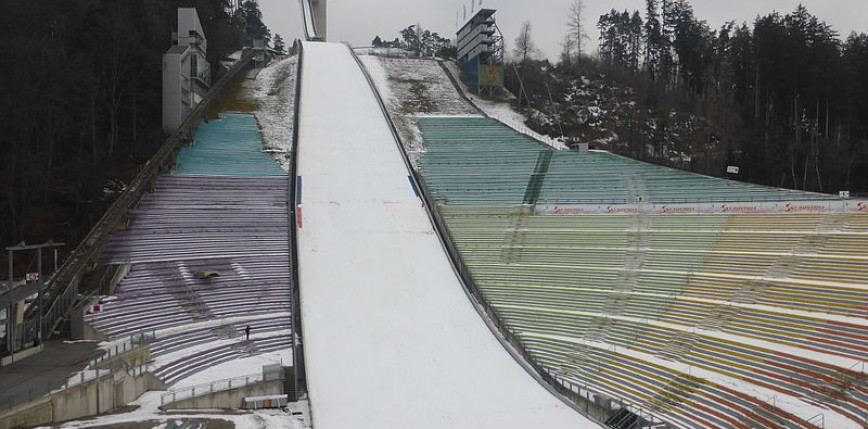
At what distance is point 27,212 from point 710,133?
35.9 meters

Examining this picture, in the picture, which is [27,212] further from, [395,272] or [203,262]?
[395,272]

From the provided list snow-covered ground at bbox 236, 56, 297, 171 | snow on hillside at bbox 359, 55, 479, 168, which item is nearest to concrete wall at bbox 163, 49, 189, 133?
snow-covered ground at bbox 236, 56, 297, 171

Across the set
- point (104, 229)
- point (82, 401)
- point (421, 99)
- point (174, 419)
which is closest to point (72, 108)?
point (104, 229)

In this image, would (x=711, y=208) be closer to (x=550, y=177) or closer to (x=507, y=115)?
(x=550, y=177)

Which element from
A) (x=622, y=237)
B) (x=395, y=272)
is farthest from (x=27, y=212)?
(x=622, y=237)

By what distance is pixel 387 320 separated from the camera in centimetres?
2058

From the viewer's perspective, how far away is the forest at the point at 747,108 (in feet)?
117

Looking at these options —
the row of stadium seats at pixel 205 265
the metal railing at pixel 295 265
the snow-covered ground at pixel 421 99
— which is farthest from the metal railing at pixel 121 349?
the snow-covered ground at pixel 421 99

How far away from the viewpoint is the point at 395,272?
23.8 m

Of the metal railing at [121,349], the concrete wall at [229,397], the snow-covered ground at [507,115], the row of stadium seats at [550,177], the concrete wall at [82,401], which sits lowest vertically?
the concrete wall at [229,397]

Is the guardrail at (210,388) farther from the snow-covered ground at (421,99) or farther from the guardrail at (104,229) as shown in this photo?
the snow-covered ground at (421,99)

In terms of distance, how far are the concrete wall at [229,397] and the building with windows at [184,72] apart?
81.8ft

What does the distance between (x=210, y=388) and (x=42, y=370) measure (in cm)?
370

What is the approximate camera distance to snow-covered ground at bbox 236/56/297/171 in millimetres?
36562
